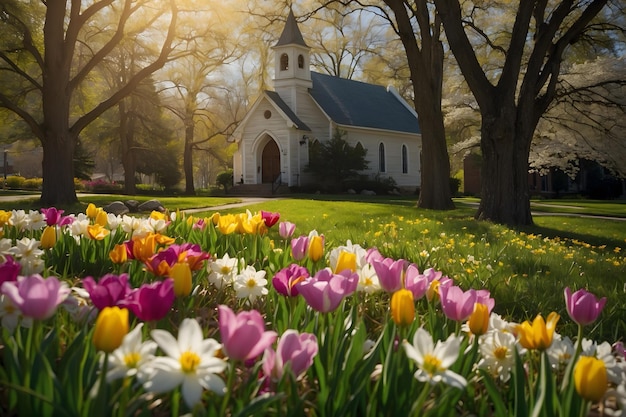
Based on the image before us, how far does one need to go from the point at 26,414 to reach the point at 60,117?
731 inches

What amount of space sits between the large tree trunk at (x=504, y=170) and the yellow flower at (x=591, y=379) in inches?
471

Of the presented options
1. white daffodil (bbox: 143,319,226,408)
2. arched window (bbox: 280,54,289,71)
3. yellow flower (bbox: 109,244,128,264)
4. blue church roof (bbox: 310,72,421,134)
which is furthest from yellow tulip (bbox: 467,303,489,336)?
arched window (bbox: 280,54,289,71)

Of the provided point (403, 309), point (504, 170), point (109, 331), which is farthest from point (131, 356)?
point (504, 170)

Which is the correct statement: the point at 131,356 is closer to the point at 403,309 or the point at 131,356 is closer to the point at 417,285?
the point at 403,309

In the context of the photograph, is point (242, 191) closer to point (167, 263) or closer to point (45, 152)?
point (45, 152)

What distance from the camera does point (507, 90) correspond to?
12.7m

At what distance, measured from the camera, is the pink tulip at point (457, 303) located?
6.41 ft

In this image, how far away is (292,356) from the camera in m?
1.55

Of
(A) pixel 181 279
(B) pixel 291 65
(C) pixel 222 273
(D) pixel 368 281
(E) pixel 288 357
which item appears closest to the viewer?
(E) pixel 288 357

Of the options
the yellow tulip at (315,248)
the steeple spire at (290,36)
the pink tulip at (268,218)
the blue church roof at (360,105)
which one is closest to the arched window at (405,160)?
the blue church roof at (360,105)

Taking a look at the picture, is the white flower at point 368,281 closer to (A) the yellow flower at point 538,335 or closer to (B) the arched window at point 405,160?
(A) the yellow flower at point 538,335

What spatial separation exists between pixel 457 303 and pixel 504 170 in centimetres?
Answer: 1155

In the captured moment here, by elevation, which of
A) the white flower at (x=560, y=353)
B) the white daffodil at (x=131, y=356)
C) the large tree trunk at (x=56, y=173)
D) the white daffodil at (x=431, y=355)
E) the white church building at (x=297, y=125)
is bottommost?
the white flower at (x=560, y=353)

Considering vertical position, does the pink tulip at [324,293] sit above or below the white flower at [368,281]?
above
